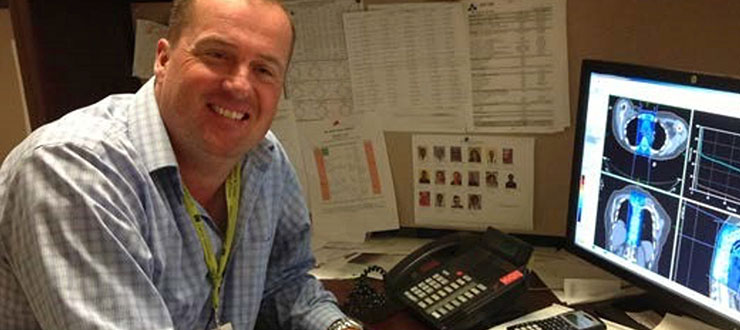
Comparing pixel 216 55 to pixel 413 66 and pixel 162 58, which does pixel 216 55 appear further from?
pixel 413 66

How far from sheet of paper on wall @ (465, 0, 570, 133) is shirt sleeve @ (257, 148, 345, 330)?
0.45 m

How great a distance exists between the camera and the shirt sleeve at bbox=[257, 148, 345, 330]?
137 cm

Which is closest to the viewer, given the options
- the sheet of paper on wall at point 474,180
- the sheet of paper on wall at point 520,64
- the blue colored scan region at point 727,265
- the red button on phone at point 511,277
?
the blue colored scan region at point 727,265

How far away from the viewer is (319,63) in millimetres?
1633

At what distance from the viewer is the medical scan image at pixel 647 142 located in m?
1.13

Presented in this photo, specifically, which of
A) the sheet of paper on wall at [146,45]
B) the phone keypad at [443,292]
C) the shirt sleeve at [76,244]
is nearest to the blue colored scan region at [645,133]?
the phone keypad at [443,292]

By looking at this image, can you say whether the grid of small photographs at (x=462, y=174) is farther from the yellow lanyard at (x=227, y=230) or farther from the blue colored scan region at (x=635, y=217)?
the yellow lanyard at (x=227, y=230)

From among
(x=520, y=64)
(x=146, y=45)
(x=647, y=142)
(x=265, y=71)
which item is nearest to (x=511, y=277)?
(x=647, y=142)

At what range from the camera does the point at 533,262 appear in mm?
1550

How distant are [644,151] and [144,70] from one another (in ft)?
3.73

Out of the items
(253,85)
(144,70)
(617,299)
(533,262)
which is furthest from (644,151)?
(144,70)

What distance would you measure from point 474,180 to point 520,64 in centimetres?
27

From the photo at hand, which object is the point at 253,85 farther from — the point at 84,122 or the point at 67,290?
the point at 67,290

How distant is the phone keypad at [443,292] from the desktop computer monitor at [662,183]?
241 millimetres
